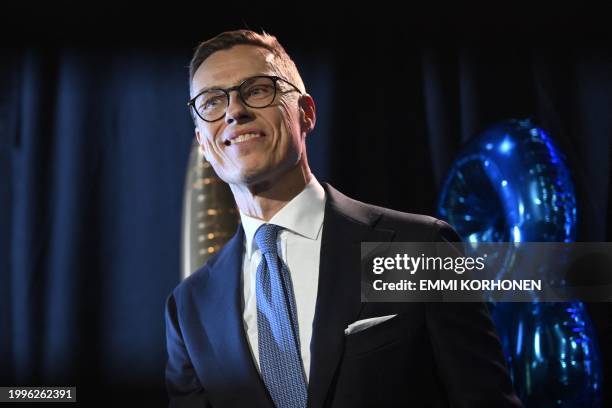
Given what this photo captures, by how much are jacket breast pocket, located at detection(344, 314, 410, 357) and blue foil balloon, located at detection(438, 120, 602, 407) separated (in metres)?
0.47

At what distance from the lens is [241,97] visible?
1.30 meters

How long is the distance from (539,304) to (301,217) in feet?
1.94

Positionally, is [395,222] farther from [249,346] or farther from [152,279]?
[152,279]

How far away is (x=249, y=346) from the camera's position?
1273mm

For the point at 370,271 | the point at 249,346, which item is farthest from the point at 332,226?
the point at 249,346

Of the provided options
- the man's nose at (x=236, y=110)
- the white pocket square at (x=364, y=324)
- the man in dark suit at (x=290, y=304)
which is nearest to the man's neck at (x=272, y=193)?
the man in dark suit at (x=290, y=304)

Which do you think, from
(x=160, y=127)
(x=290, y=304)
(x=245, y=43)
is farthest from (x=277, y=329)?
(x=160, y=127)

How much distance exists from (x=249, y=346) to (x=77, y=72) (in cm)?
110

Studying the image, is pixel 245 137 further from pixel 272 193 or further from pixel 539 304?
pixel 539 304

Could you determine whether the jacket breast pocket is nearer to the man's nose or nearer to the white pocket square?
the white pocket square

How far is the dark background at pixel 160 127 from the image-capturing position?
5.82 ft

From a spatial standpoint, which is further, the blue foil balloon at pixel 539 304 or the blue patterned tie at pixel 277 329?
the blue foil balloon at pixel 539 304

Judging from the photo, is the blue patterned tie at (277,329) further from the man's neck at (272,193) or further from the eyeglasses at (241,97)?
the eyeglasses at (241,97)

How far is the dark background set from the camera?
177 centimetres
